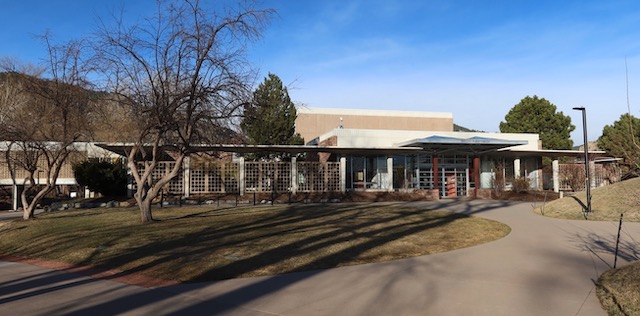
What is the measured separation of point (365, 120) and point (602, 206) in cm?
4828

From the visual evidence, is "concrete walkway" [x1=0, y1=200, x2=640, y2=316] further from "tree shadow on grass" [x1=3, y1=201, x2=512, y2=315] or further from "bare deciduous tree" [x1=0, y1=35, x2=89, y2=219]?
"bare deciduous tree" [x1=0, y1=35, x2=89, y2=219]

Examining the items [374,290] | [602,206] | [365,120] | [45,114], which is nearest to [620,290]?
[374,290]

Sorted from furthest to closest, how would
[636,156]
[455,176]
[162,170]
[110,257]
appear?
[455,176]
[162,170]
[110,257]
[636,156]

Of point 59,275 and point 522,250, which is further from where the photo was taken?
point 522,250

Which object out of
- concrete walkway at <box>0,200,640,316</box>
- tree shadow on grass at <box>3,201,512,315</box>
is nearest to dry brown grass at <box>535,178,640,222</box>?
tree shadow on grass at <box>3,201,512,315</box>

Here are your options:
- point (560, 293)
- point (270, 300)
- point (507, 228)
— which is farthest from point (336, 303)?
point (507, 228)

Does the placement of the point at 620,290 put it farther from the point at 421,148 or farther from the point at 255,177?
the point at 255,177

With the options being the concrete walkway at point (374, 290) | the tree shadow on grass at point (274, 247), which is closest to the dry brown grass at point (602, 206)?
the tree shadow on grass at point (274, 247)

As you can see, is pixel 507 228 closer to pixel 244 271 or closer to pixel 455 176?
pixel 244 271

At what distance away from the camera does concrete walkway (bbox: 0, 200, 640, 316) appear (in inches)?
262

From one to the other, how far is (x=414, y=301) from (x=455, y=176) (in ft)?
106

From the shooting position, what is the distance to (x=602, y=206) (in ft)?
61.4

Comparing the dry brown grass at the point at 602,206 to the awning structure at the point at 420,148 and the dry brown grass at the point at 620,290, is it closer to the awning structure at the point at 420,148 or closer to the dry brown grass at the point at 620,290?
the dry brown grass at the point at 620,290

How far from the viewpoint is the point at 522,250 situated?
1155cm
